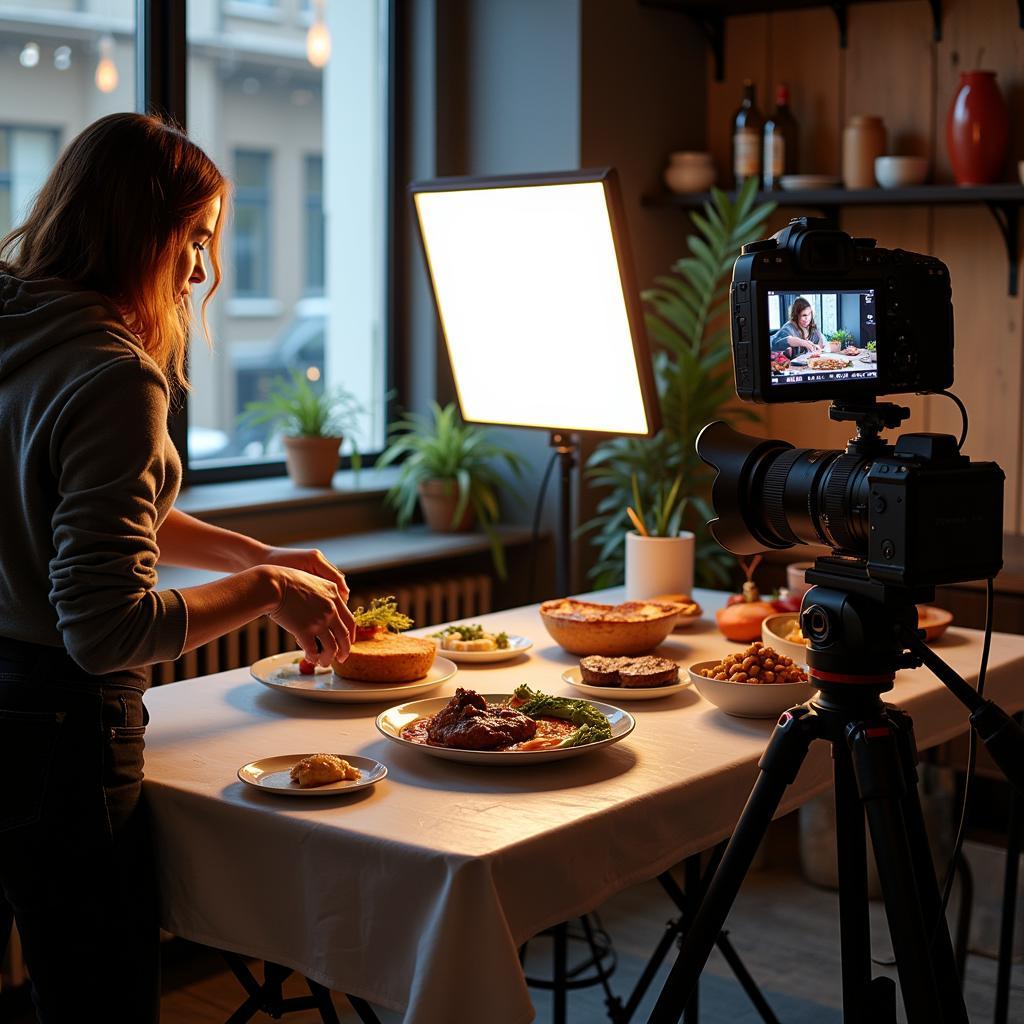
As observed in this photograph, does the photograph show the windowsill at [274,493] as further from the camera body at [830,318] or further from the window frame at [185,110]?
the camera body at [830,318]

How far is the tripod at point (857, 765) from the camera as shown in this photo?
144 cm

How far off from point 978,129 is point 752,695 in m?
2.20

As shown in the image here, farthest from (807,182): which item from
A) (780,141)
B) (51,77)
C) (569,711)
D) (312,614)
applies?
(312,614)

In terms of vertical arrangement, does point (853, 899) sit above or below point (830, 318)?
below

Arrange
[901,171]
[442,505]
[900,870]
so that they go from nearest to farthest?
[900,870] → [901,171] → [442,505]

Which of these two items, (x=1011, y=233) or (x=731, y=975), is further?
(x=1011, y=233)

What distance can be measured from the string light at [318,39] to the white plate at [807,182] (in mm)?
1254

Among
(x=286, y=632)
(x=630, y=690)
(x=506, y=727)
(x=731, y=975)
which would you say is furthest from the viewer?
(x=286, y=632)

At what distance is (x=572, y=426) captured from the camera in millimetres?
2764

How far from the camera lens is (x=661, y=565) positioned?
264 cm

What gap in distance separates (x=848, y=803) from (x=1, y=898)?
0.97 m

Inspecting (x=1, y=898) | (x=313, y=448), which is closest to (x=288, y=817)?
(x=1, y=898)

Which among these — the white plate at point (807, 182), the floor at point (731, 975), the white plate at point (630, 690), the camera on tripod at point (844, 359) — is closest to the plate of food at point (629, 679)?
the white plate at point (630, 690)

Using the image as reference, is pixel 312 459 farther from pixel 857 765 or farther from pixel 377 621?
pixel 857 765
